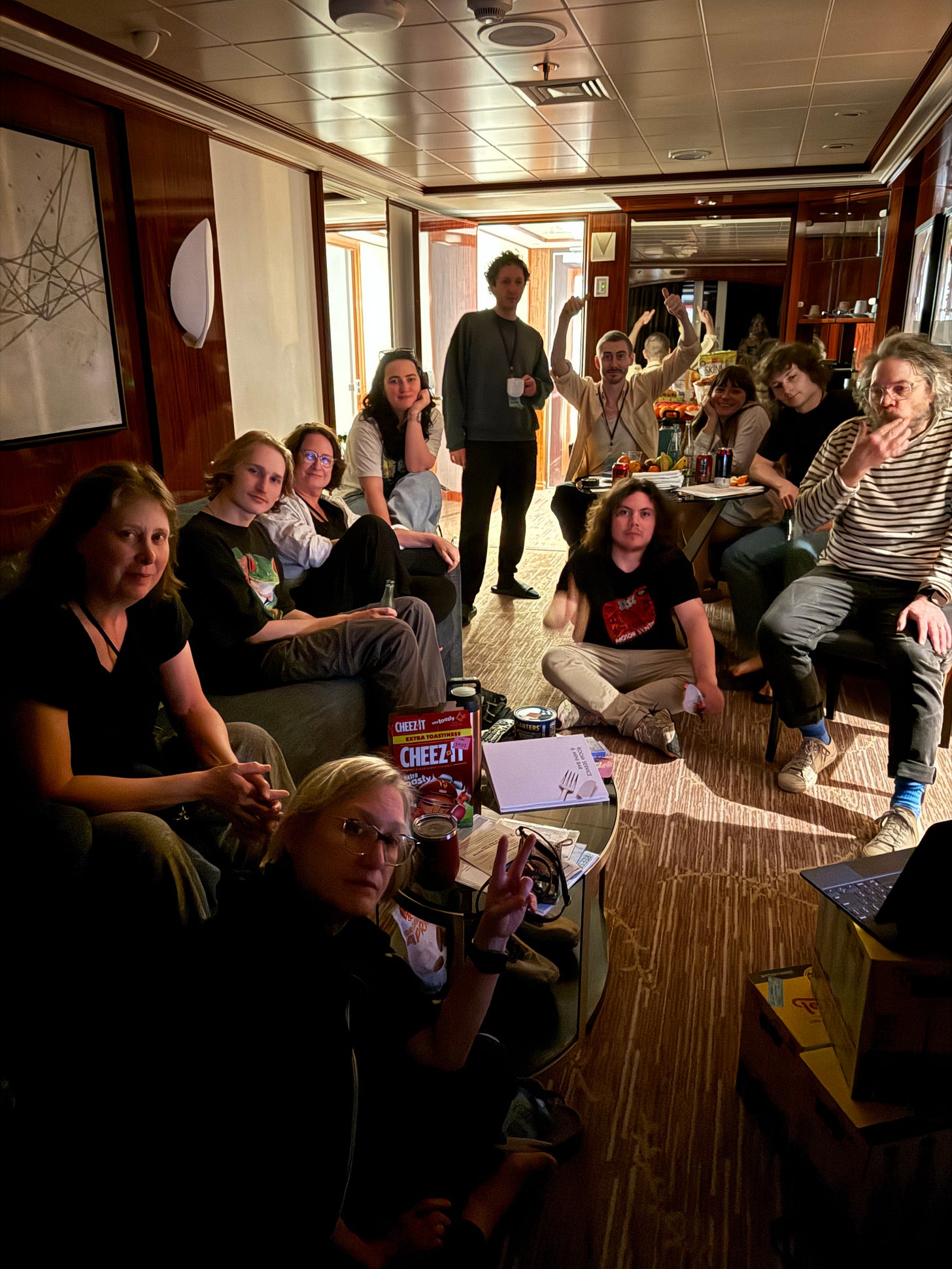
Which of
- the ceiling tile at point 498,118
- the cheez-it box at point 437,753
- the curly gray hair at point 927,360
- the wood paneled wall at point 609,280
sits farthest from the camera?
the wood paneled wall at point 609,280

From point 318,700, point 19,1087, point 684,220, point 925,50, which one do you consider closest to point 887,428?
point 925,50

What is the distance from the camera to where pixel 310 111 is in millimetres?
4172

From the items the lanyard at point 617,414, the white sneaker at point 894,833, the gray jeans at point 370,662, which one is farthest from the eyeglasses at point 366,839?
the lanyard at point 617,414

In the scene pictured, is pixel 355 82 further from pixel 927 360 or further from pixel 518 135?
pixel 927 360

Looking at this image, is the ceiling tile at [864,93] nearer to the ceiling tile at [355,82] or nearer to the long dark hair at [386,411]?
the ceiling tile at [355,82]

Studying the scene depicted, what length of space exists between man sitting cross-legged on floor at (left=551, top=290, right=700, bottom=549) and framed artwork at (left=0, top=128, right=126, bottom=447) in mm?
2053

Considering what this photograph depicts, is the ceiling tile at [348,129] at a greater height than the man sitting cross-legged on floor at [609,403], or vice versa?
the ceiling tile at [348,129]

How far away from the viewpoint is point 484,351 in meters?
4.56

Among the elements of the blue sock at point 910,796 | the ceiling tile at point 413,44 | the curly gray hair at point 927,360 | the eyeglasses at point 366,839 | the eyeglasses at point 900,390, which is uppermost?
the ceiling tile at point 413,44

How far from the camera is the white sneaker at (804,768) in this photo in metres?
2.74

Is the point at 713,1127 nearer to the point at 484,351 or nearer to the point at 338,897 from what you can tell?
the point at 338,897

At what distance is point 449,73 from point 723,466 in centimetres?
191

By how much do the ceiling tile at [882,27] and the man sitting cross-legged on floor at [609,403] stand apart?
136 cm

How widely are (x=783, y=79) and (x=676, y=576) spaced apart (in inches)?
86.5
